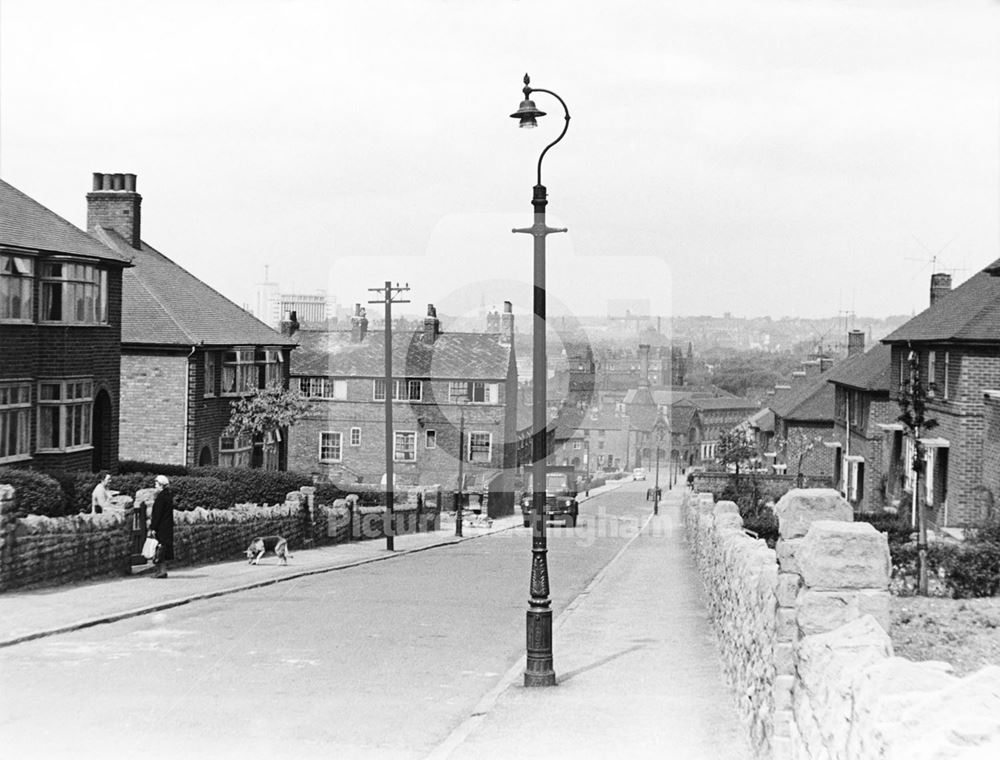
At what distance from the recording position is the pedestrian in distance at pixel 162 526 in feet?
69.4

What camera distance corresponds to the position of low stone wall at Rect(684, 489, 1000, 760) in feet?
11.8

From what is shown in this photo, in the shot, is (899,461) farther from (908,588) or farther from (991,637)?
(991,637)

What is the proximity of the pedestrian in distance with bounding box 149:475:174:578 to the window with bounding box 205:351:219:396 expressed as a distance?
21025 millimetres

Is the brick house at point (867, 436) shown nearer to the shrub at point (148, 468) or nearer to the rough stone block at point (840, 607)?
the shrub at point (148, 468)

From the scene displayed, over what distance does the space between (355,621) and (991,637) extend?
29.2 ft

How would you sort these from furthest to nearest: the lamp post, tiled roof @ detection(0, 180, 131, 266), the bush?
tiled roof @ detection(0, 180, 131, 266)
the bush
the lamp post

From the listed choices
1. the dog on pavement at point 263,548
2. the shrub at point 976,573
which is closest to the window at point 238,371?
the dog on pavement at point 263,548

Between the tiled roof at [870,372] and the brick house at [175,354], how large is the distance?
25187 mm

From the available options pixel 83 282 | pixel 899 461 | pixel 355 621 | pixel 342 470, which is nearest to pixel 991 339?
pixel 899 461

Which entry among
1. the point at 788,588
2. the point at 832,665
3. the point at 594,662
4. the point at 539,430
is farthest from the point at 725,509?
the point at 832,665

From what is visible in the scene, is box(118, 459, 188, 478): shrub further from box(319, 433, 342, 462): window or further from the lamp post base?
box(319, 433, 342, 462): window

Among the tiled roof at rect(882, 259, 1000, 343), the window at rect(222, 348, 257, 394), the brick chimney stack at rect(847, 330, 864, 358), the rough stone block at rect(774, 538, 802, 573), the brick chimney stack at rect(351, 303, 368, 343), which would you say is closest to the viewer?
the rough stone block at rect(774, 538, 802, 573)

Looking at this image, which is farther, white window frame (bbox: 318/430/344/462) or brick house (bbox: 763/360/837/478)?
white window frame (bbox: 318/430/344/462)

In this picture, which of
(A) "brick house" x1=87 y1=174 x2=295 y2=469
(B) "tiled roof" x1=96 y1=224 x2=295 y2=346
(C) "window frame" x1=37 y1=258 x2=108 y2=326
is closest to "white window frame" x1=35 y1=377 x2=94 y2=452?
(C) "window frame" x1=37 y1=258 x2=108 y2=326
